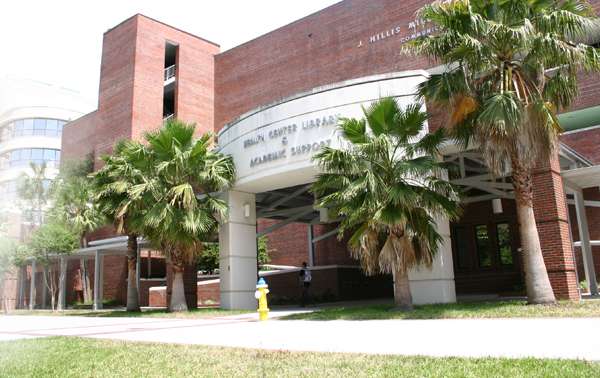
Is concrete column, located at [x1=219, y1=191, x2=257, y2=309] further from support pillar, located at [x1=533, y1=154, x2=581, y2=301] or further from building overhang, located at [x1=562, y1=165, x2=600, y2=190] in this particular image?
building overhang, located at [x1=562, y1=165, x2=600, y2=190]

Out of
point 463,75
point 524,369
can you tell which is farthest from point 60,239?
point 524,369

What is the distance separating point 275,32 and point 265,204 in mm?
18845

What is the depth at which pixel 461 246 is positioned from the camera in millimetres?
26875

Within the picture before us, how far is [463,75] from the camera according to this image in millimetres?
13312

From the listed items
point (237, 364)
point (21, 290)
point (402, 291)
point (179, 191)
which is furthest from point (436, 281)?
point (21, 290)

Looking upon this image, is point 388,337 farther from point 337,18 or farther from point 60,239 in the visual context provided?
point 337,18

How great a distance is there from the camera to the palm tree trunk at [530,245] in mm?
12445

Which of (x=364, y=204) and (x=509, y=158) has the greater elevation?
(x=509, y=158)

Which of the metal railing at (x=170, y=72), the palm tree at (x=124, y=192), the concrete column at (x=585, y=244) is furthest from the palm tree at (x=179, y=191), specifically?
the metal railing at (x=170, y=72)

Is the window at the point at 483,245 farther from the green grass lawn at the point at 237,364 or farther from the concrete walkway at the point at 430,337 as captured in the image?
the green grass lawn at the point at 237,364

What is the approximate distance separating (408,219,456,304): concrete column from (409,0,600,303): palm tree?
2.54 metres

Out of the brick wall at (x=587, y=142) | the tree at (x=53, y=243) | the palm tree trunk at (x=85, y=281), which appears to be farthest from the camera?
the palm tree trunk at (x=85, y=281)

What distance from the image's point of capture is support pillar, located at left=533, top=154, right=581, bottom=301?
13359 mm

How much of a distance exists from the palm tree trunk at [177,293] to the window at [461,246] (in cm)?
1406
